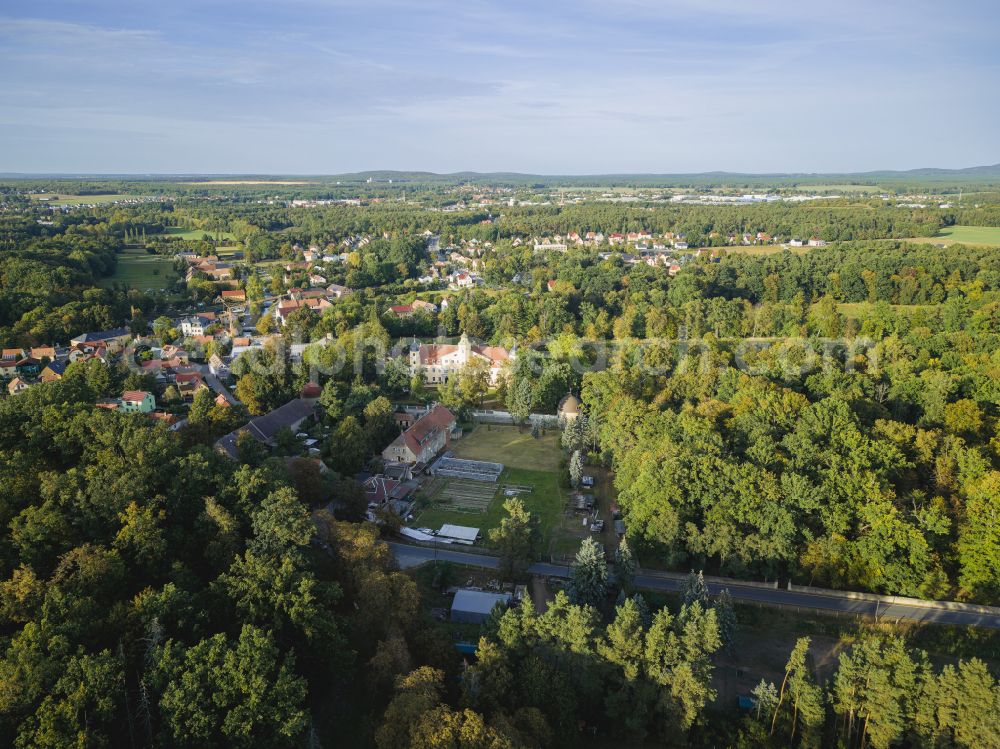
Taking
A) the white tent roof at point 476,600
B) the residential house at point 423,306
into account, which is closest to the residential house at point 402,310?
the residential house at point 423,306

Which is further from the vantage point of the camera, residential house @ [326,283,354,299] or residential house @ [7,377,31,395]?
residential house @ [326,283,354,299]

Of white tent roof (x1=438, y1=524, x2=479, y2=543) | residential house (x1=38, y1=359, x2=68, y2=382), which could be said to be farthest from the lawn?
residential house (x1=38, y1=359, x2=68, y2=382)

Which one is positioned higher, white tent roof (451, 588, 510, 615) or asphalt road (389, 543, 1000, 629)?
Result: white tent roof (451, 588, 510, 615)

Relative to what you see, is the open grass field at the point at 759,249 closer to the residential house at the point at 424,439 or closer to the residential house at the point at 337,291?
the residential house at the point at 337,291

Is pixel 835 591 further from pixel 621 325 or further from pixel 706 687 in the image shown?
pixel 621 325

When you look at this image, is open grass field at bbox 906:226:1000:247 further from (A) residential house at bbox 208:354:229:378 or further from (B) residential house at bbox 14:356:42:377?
(B) residential house at bbox 14:356:42:377

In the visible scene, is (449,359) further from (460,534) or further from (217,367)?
(460,534)
